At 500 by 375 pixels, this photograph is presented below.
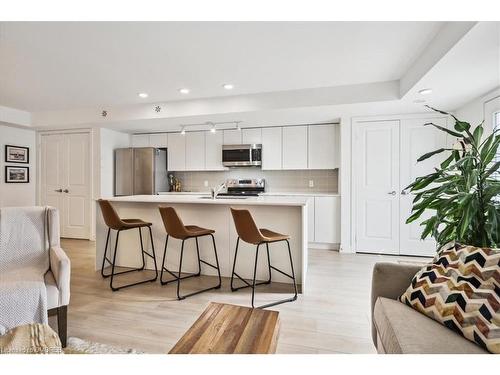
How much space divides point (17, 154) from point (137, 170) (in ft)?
7.23

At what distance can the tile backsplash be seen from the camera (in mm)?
5199

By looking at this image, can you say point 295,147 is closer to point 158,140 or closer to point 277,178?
point 277,178

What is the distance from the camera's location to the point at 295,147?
16.5ft

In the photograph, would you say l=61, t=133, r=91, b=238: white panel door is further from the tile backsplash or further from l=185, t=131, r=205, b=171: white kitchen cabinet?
l=185, t=131, r=205, b=171: white kitchen cabinet

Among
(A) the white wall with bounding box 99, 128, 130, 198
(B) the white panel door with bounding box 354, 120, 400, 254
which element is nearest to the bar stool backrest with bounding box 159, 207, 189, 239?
(B) the white panel door with bounding box 354, 120, 400, 254

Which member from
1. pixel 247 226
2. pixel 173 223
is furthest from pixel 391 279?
pixel 173 223

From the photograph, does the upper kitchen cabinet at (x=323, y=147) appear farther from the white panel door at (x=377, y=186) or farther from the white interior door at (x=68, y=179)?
the white interior door at (x=68, y=179)

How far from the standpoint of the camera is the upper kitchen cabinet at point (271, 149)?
5113 mm

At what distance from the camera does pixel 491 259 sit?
4.29 feet

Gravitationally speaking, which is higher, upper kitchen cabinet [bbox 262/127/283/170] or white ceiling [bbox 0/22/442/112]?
white ceiling [bbox 0/22/442/112]

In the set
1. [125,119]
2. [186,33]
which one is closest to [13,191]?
[125,119]

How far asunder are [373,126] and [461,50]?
7.23ft

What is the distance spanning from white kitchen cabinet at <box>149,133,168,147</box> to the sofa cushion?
5.11 metres
